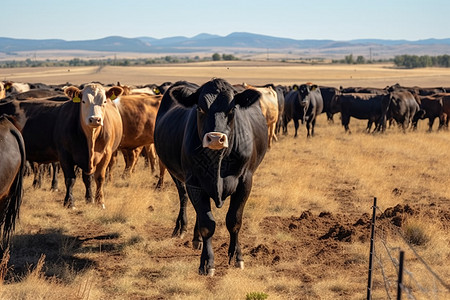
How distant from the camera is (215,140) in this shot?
232 inches

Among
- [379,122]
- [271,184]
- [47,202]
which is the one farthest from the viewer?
[379,122]

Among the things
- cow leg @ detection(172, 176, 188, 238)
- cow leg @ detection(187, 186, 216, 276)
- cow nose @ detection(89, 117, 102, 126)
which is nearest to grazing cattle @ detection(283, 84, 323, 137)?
cow nose @ detection(89, 117, 102, 126)

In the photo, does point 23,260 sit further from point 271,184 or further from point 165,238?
point 271,184

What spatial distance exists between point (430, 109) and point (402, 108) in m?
2.08

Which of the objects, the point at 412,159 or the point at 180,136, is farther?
the point at 412,159

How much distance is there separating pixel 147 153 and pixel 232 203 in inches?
289

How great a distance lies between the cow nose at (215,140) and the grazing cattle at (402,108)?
20.0 metres

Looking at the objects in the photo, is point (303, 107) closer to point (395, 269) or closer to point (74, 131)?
point (74, 131)

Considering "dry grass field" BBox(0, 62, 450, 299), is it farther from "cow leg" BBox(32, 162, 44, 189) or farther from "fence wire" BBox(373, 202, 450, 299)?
"cow leg" BBox(32, 162, 44, 189)

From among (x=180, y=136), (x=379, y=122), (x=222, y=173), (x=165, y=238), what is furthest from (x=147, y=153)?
(x=379, y=122)

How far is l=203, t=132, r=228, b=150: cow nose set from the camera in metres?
5.89

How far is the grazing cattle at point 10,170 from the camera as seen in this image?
20.2 feet

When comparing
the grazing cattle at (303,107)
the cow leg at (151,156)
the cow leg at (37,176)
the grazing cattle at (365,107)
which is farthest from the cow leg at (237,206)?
the grazing cattle at (365,107)

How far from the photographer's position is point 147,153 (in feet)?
45.8
